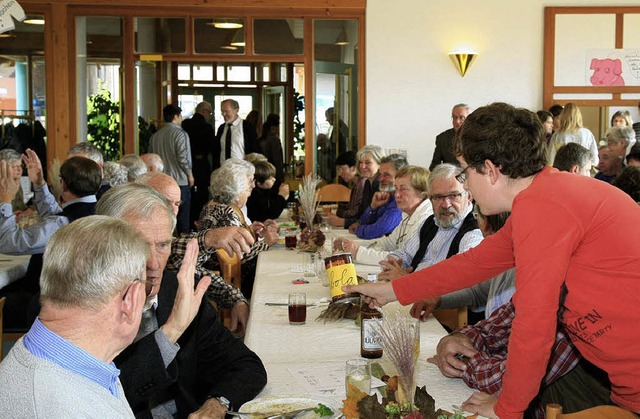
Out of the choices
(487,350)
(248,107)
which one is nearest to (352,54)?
(248,107)

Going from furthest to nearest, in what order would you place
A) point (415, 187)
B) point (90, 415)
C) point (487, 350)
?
point (415, 187)
point (487, 350)
point (90, 415)

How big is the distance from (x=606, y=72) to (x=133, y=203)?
28.9 feet

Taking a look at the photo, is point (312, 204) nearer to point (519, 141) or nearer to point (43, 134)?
point (519, 141)

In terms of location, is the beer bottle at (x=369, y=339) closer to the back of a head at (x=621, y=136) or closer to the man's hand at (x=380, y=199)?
the man's hand at (x=380, y=199)

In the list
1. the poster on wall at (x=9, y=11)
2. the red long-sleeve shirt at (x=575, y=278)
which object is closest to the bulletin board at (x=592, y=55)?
the poster on wall at (x=9, y=11)

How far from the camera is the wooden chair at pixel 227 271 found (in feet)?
14.1

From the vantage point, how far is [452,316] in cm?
365

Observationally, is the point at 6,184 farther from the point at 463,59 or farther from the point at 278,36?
the point at 463,59

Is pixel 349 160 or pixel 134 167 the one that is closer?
pixel 134 167

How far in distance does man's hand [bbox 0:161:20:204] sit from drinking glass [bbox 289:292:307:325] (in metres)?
2.30

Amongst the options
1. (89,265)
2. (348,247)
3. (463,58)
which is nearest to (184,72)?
(463,58)

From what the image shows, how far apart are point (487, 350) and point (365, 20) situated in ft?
26.2

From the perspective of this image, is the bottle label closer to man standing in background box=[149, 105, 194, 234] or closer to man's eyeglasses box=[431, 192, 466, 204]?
man's eyeglasses box=[431, 192, 466, 204]

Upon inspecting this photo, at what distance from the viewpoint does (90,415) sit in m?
1.49
